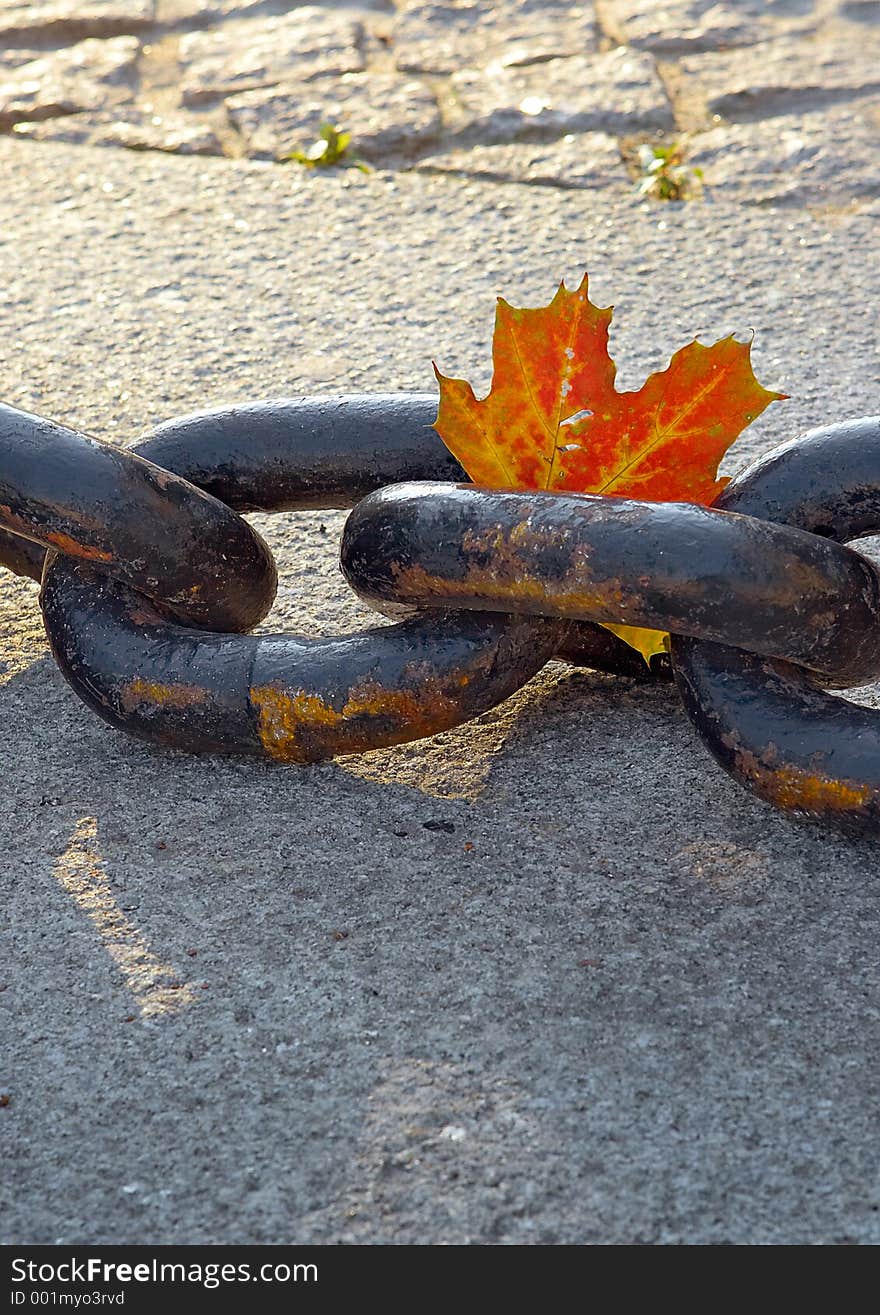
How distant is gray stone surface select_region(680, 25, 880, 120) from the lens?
384 centimetres

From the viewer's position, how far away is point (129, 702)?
171cm

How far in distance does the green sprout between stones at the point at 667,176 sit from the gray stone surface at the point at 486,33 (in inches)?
28.3

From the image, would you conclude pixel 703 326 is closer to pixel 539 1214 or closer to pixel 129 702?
pixel 129 702

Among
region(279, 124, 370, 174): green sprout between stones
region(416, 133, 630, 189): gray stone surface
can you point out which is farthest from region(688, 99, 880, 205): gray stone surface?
region(279, 124, 370, 174): green sprout between stones

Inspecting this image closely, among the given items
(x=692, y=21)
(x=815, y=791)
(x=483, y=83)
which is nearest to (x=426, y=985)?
(x=815, y=791)

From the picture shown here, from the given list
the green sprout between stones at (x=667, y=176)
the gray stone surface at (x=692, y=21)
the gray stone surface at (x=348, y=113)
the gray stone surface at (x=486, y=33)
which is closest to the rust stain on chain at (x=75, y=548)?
the green sprout between stones at (x=667, y=176)

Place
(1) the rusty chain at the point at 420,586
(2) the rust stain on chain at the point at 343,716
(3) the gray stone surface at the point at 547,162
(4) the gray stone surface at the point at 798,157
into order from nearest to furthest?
(1) the rusty chain at the point at 420,586 < (2) the rust stain on chain at the point at 343,716 < (4) the gray stone surface at the point at 798,157 < (3) the gray stone surface at the point at 547,162

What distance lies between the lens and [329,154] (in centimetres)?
370

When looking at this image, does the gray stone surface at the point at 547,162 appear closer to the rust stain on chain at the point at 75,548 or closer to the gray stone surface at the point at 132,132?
the gray stone surface at the point at 132,132

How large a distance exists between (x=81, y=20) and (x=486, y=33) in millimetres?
1210

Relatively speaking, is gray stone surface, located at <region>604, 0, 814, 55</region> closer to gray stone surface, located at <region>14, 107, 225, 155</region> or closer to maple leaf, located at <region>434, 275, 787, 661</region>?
gray stone surface, located at <region>14, 107, 225, 155</region>

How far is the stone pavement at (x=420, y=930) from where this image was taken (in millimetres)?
1305

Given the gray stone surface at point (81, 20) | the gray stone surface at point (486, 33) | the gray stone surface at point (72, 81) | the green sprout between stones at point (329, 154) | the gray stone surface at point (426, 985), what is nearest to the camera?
the gray stone surface at point (426, 985)

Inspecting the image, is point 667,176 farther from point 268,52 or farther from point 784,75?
point 268,52
